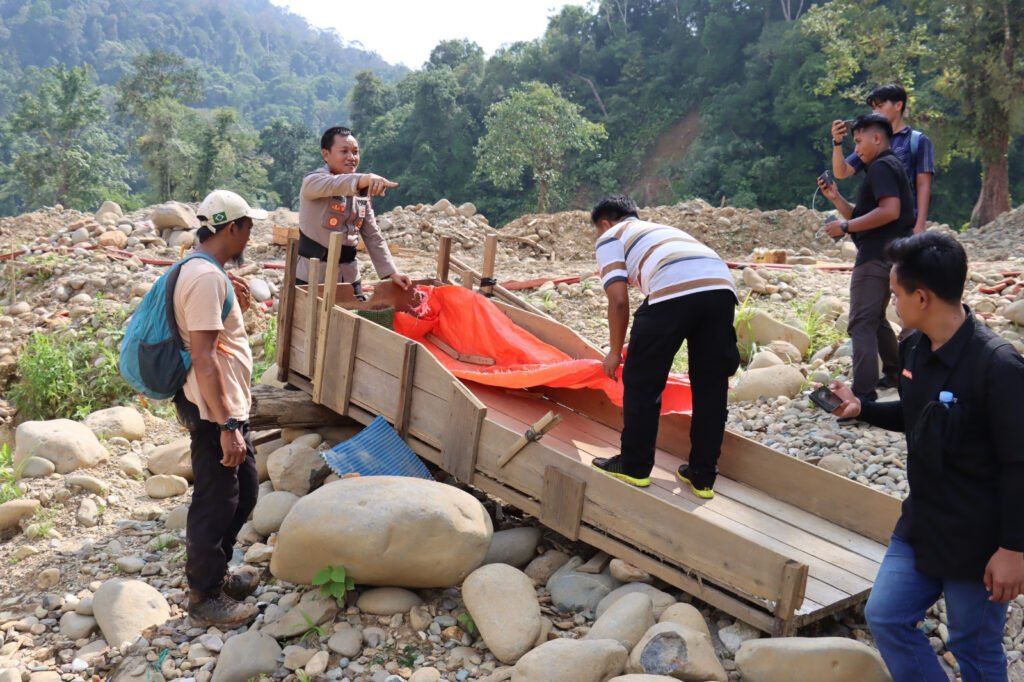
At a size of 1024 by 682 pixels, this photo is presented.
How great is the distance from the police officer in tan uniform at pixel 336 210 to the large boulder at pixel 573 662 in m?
2.88

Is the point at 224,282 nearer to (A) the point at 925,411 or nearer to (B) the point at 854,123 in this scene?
(A) the point at 925,411

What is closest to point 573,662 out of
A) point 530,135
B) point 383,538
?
point 383,538

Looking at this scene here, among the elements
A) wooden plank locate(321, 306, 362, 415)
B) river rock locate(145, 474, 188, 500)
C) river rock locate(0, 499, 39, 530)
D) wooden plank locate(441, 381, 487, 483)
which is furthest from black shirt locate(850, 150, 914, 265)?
river rock locate(0, 499, 39, 530)

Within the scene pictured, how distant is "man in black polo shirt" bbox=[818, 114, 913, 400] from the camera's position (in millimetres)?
4746

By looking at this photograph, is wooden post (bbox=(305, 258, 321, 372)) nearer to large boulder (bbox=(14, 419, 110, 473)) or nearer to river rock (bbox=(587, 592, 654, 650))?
large boulder (bbox=(14, 419, 110, 473))

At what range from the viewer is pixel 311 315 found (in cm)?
519

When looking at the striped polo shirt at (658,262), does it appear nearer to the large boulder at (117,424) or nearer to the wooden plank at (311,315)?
the wooden plank at (311,315)

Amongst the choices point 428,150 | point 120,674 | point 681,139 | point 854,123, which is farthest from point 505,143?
point 120,674

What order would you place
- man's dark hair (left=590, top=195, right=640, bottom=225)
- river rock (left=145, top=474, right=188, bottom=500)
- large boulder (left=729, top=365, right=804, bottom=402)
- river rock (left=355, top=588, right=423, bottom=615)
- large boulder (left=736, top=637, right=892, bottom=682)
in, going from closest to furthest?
large boulder (left=736, top=637, right=892, bottom=682) < river rock (left=355, top=588, right=423, bottom=615) < man's dark hair (left=590, top=195, right=640, bottom=225) < river rock (left=145, top=474, right=188, bottom=500) < large boulder (left=729, top=365, right=804, bottom=402)

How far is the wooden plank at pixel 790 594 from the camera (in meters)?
3.01

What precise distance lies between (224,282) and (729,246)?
15.5 m

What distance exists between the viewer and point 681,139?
41.8m

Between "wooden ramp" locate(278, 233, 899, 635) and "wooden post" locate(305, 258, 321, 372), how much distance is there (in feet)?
0.04

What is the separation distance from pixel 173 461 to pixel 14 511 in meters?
1.04
